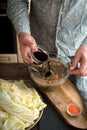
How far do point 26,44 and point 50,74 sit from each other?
16 cm

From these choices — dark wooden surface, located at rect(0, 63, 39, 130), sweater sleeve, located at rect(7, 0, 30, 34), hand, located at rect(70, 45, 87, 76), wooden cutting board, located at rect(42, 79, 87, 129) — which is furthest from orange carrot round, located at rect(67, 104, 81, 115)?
sweater sleeve, located at rect(7, 0, 30, 34)

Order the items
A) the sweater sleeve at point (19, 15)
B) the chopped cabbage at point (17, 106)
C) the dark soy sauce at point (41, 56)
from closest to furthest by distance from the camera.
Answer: the chopped cabbage at point (17, 106), the dark soy sauce at point (41, 56), the sweater sleeve at point (19, 15)

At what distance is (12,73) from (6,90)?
8.6 inches

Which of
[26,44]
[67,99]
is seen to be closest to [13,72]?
[26,44]

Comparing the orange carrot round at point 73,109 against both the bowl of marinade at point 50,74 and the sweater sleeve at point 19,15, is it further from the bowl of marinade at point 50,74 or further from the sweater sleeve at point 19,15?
the sweater sleeve at point 19,15

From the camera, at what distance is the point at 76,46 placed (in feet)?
4.16

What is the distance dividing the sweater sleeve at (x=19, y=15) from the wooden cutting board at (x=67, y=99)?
289 mm

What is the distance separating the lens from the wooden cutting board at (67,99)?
1.04 meters

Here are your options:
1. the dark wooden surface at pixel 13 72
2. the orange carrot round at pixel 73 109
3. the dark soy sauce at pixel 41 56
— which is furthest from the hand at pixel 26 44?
the orange carrot round at pixel 73 109

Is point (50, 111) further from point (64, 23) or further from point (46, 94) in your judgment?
point (64, 23)

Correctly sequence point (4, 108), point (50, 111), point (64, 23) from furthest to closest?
point (64, 23), point (50, 111), point (4, 108)

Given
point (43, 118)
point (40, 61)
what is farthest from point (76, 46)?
point (43, 118)

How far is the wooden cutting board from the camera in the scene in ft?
3.42

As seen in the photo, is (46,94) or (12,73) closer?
(46,94)
